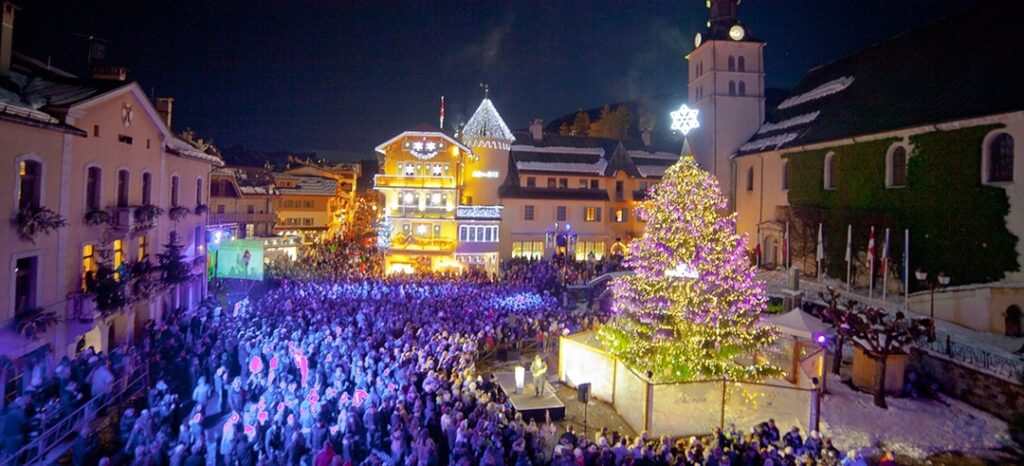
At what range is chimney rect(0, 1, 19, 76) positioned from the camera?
14992 millimetres

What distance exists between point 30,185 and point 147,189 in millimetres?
7573

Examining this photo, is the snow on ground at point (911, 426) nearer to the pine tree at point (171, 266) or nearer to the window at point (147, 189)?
the pine tree at point (171, 266)

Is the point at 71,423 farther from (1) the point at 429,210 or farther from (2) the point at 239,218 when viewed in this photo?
(2) the point at 239,218

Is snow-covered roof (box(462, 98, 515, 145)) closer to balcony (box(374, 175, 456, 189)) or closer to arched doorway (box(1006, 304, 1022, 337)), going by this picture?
balcony (box(374, 175, 456, 189))

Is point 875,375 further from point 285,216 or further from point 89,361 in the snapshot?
point 285,216

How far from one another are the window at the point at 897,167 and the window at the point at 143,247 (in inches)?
1253

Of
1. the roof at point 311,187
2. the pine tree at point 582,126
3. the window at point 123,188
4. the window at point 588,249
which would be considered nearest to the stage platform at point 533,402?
the window at point 123,188

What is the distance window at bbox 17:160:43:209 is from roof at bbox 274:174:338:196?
42677mm

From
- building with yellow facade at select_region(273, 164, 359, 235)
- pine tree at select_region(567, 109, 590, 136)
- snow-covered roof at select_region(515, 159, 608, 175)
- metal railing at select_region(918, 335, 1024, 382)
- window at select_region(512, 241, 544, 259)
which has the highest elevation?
pine tree at select_region(567, 109, 590, 136)

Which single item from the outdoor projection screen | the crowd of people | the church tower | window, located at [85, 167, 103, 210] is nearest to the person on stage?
the crowd of people

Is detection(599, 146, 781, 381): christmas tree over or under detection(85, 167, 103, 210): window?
under

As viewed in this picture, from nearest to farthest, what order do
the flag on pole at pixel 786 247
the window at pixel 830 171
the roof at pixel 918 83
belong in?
the roof at pixel 918 83 < the window at pixel 830 171 < the flag on pole at pixel 786 247

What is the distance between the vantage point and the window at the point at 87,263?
1678 centimetres

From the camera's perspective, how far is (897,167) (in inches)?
1057
